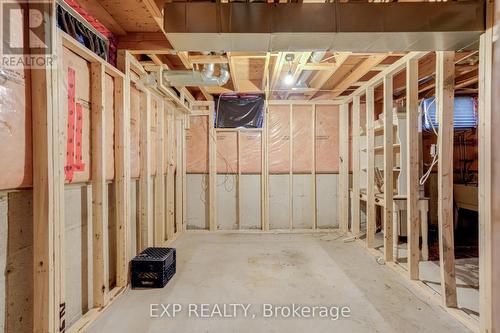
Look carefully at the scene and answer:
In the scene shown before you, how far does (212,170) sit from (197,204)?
0.66 meters

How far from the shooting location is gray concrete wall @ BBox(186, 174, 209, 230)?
4969mm

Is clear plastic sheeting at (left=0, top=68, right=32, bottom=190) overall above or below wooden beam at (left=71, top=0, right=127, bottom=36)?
below

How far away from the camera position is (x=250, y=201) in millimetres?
4957

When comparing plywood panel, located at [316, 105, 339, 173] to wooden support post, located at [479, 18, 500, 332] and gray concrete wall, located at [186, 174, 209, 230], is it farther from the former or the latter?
wooden support post, located at [479, 18, 500, 332]

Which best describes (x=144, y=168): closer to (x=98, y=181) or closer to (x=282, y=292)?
(x=98, y=181)

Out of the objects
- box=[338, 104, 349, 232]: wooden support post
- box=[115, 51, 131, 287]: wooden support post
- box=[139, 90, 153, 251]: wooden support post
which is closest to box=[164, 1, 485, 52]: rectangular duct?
box=[115, 51, 131, 287]: wooden support post

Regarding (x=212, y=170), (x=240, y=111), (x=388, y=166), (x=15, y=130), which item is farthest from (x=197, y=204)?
(x=15, y=130)

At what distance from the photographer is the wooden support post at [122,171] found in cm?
249

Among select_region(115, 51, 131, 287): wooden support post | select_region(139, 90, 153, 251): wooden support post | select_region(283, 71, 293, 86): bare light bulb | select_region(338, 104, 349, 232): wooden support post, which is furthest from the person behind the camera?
select_region(338, 104, 349, 232): wooden support post

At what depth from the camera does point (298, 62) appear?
313cm

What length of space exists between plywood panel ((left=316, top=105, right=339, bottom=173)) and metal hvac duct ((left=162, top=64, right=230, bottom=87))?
6.95 feet

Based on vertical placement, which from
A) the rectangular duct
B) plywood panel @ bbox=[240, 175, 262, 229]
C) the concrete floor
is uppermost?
the rectangular duct

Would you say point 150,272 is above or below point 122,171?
below

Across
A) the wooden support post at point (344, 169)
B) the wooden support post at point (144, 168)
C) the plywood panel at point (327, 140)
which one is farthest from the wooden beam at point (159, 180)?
the wooden support post at point (344, 169)
